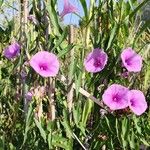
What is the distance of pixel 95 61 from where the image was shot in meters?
1.54

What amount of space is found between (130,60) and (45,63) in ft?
0.93

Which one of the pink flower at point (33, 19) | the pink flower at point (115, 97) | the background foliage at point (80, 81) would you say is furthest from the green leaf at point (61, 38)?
the pink flower at point (115, 97)

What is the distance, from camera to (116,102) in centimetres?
152

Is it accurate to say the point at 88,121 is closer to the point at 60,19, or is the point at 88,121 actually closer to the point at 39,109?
the point at 39,109

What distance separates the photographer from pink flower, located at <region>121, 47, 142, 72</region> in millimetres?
1530

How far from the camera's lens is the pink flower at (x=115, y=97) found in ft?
4.96

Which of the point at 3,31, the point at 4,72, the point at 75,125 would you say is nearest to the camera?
the point at 75,125

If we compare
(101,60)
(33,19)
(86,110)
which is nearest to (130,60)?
(101,60)

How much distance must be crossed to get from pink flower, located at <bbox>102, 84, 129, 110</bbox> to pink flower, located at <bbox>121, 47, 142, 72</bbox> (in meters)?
0.07

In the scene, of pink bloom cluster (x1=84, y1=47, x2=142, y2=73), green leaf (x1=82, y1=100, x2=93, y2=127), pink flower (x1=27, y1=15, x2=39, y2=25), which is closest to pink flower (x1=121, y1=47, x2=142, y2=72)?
pink bloom cluster (x1=84, y1=47, x2=142, y2=73)

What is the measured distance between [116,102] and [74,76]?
6.5 inches

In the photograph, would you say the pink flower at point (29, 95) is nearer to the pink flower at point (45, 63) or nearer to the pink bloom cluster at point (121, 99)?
the pink flower at point (45, 63)

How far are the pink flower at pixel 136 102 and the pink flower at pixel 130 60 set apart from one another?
0.08 meters

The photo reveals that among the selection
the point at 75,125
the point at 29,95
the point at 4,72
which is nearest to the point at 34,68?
the point at 29,95
